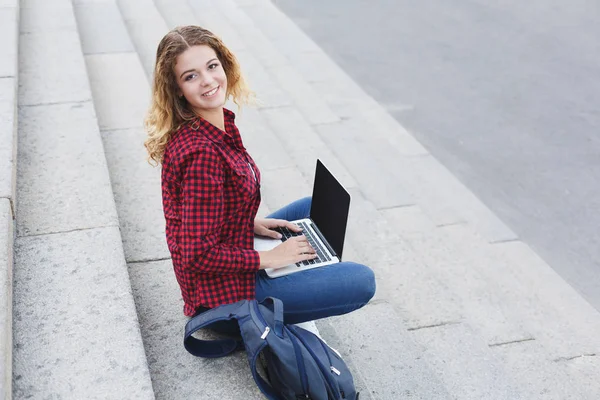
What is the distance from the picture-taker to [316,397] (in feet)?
7.73

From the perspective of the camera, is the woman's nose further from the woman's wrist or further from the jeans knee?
the jeans knee

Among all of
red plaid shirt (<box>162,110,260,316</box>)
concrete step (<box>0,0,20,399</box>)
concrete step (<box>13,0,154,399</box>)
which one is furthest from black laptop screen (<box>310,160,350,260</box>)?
concrete step (<box>0,0,20,399</box>)

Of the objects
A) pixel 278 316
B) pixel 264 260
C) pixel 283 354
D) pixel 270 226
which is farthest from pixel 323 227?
pixel 283 354

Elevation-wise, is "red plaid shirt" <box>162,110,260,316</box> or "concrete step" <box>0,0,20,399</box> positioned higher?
"red plaid shirt" <box>162,110,260,316</box>

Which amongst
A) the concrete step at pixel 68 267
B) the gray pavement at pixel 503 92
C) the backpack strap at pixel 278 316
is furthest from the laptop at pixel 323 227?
the gray pavement at pixel 503 92

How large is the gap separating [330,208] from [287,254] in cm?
38

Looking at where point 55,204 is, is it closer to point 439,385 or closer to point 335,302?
point 335,302

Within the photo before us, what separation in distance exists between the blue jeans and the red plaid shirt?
0.09 meters

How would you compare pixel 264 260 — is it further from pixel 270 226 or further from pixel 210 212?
pixel 270 226

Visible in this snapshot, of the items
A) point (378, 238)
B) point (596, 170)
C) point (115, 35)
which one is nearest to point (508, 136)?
point (596, 170)

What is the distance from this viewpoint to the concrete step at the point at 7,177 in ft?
7.36

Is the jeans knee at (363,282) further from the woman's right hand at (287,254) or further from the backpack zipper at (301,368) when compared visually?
the backpack zipper at (301,368)

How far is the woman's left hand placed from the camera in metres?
2.92

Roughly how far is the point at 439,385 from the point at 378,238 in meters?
1.46
